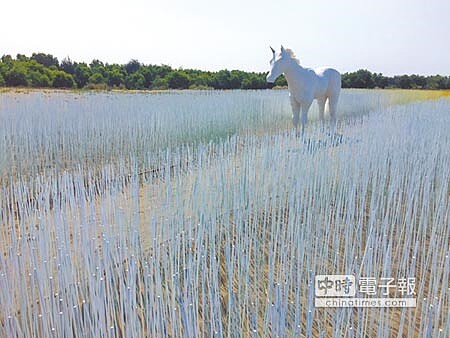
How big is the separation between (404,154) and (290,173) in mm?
1027

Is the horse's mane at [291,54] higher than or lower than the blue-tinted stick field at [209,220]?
higher

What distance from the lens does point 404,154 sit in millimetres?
3043

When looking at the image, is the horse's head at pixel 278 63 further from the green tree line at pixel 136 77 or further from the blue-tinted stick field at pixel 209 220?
the green tree line at pixel 136 77

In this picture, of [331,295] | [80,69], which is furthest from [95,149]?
[80,69]

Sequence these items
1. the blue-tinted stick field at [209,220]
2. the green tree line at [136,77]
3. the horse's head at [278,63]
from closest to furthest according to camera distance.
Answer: the blue-tinted stick field at [209,220]
the horse's head at [278,63]
the green tree line at [136,77]

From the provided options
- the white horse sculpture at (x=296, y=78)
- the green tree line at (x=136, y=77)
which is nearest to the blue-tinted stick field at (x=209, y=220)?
the white horse sculpture at (x=296, y=78)

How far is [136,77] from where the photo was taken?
64.4ft

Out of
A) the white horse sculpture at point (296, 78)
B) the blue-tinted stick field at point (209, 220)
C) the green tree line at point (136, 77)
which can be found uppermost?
the green tree line at point (136, 77)

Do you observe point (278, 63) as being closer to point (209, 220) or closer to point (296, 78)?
point (296, 78)

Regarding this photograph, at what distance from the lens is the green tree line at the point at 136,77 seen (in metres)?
16.5

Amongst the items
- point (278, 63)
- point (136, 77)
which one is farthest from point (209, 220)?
point (136, 77)

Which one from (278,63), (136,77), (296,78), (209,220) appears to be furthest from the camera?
(136,77)

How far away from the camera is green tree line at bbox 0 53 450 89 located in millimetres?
16516

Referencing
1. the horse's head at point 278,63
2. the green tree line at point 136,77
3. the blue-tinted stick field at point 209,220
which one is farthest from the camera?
the green tree line at point 136,77
